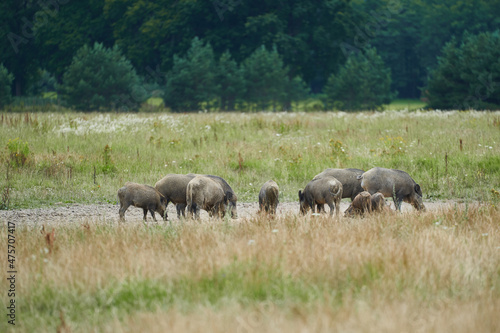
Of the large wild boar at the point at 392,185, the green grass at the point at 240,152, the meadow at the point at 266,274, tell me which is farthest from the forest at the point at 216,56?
the large wild boar at the point at 392,185

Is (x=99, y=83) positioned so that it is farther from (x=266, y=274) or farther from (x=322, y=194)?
(x=266, y=274)

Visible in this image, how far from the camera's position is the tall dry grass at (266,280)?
12.3 feet

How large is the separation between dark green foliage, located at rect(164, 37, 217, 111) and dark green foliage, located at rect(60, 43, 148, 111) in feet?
11.0

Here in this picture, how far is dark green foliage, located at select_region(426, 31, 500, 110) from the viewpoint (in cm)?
3759

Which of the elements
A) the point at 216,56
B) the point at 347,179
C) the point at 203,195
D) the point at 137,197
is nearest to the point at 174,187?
the point at 137,197

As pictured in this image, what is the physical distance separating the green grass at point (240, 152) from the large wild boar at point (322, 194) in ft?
8.85

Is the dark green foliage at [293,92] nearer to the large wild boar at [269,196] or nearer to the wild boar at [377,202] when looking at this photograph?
the large wild boar at [269,196]

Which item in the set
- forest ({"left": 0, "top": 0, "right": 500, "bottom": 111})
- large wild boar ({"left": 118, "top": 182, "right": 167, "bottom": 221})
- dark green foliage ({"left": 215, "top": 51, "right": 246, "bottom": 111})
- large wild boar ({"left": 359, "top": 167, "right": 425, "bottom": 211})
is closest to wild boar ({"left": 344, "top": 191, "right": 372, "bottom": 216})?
large wild boar ({"left": 359, "top": 167, "right": 425, "bottom": 211})

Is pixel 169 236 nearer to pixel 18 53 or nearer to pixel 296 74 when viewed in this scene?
pixel 296 74

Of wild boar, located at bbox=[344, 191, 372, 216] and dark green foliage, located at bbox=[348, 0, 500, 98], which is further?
dark green foliage, located at bbox=[348, 0, 500, 98]

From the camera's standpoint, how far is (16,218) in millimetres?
9516

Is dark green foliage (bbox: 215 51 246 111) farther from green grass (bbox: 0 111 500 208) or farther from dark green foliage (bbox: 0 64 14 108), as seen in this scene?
green grass (bbox: 0 111 500 208)

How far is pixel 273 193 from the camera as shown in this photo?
27.6ft

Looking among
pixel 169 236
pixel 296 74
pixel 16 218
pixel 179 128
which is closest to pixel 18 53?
pixel 296 74
